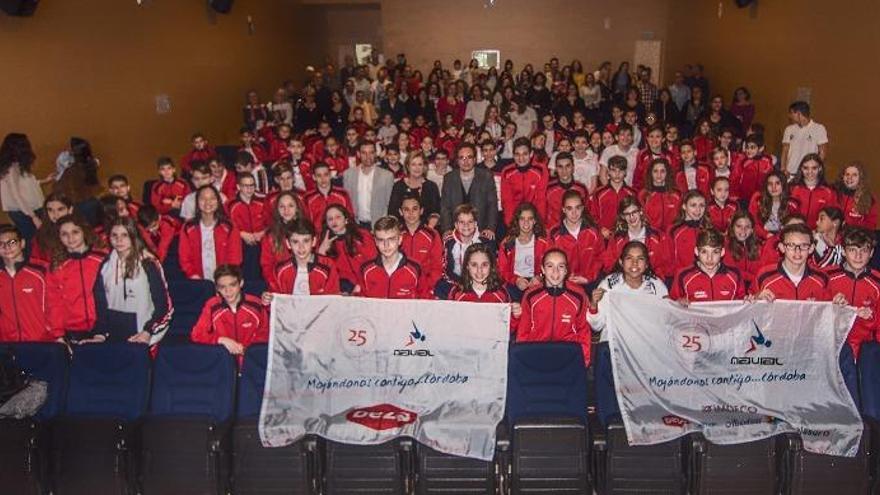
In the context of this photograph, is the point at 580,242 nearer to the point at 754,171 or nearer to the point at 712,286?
the point at 712,286

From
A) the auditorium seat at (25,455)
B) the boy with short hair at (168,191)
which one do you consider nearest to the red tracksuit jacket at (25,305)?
the auditorium seat at (25,455)

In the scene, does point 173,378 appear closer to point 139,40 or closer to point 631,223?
point 631,223

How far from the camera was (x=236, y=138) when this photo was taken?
1811 cm

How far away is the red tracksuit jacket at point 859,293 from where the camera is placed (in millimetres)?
5793

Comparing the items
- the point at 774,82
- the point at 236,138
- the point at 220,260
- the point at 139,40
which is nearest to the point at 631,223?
the point at 220,260

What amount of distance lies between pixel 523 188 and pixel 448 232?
6.31 feet

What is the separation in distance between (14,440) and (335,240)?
3.32 meters

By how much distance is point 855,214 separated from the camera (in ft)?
27.4

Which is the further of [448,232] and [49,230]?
[448,232]

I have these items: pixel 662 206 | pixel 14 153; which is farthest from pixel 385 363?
pixel 14 153

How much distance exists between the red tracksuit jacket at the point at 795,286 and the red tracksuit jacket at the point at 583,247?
1715mm

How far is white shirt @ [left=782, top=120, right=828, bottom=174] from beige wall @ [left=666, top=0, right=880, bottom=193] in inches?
31.5

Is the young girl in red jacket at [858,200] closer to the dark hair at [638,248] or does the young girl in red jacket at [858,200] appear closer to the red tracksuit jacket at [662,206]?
the red tracksuit jacket at [662,206]

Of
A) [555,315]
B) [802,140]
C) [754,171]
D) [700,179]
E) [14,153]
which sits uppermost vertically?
[802,140]
